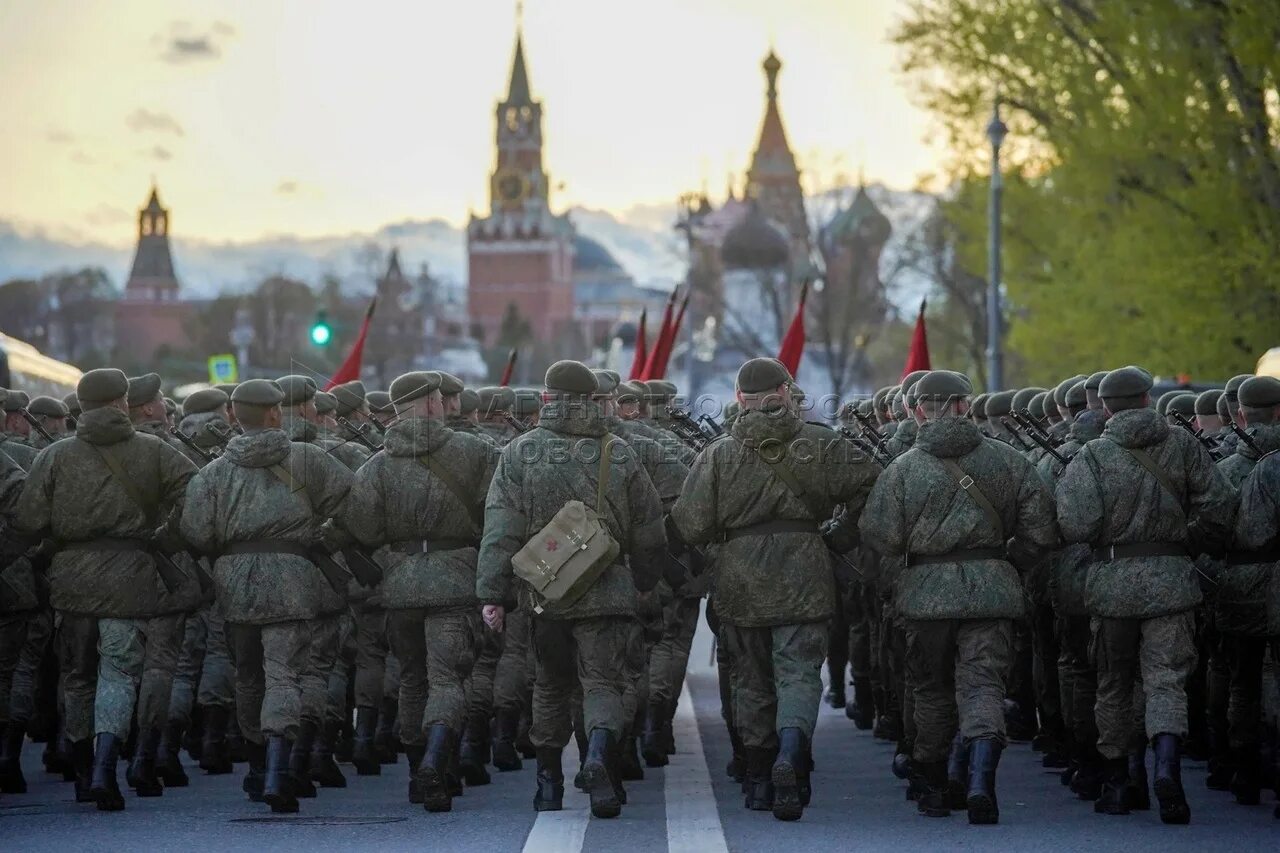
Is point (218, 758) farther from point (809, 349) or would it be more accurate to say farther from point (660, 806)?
point (809, 349)

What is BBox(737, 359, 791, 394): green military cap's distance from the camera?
33.2 feet

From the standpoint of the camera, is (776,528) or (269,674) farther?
(269,674)

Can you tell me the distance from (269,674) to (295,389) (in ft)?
6.35

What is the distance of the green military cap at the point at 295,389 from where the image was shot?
38.3ft

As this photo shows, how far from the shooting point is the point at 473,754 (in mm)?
11242

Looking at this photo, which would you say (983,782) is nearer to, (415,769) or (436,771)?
(436,771)

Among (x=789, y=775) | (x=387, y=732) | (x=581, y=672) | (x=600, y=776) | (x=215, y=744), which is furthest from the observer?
(x=387, y=732)

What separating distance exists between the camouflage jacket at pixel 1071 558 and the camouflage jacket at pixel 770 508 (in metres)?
1.06

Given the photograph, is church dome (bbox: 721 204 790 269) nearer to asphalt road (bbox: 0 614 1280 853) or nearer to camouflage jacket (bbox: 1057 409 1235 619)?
asphalt road (bbox: 0 614 1280 853)

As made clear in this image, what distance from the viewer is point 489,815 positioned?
9930mm

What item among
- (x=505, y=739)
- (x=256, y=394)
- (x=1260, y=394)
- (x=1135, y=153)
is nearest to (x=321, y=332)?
(x=1135, y=153)

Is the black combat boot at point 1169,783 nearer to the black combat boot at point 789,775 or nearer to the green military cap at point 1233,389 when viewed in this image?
the black combat boot at point 789,775

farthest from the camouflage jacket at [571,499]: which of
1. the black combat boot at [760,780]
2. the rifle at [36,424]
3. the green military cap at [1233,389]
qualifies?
the rifle at [36,424]

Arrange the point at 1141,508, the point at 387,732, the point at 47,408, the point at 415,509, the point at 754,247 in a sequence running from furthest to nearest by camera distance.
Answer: the point at 754,247
the point at 47,408
the point at 387,732
the point at 415,509
the point at 1141,508
